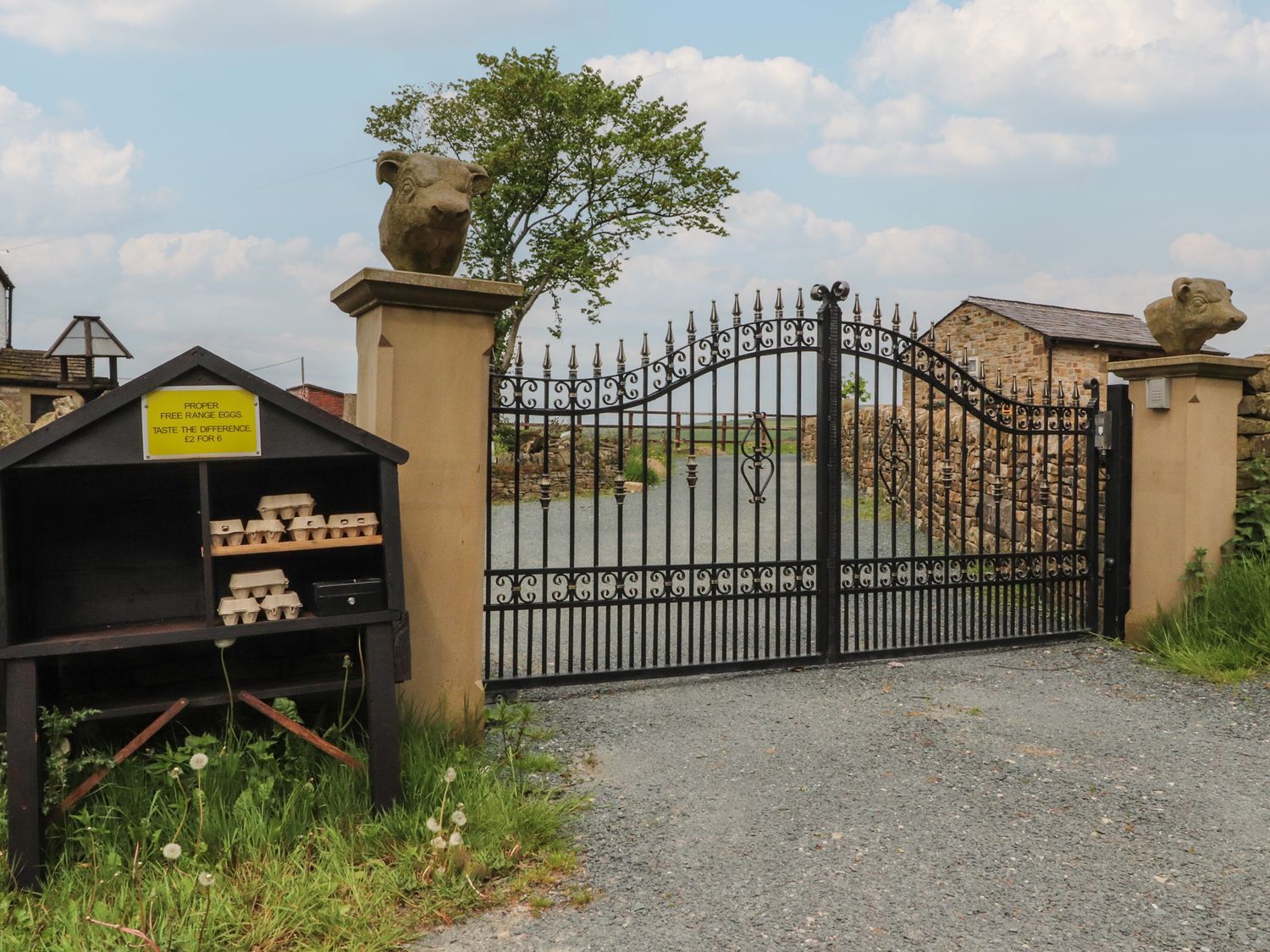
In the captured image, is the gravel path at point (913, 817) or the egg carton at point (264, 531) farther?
the egg carton at point (264, 531)

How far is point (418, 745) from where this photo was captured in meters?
3.56

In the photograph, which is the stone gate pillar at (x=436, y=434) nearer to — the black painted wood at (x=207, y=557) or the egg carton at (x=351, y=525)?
the egg carton at (x=351, y=525)

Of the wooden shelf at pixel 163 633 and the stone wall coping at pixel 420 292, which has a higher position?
the stone wall coping at pixel 420 292

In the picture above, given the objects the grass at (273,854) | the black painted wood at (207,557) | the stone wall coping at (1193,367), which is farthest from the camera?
the stone wall coping at (1193,367)

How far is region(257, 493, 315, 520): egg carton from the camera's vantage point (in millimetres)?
3297

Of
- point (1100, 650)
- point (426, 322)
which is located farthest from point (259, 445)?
point (1100, 650)

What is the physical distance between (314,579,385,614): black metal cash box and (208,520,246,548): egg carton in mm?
315

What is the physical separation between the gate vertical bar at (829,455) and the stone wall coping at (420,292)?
231 centimetres

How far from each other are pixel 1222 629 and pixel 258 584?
594cm

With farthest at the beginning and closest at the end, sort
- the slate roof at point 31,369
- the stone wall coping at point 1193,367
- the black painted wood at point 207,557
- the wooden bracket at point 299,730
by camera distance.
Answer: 1. the slate roof at point 31,369
2. the stone wall coping at point 1193,367
3. the wooden bracket at point 299,730
4. the black painted wood at point 207,557

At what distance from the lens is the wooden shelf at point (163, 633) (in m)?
2.84

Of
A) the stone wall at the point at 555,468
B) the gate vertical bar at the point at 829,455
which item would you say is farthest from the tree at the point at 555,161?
the gate vertical bar at the point at 829,455

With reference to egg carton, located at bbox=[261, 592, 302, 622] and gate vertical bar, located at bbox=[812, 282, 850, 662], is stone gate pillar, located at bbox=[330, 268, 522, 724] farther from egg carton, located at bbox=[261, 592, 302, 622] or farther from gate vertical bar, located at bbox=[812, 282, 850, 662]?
gate vertical bar, located at bbox=[812, 282, 850, 662]

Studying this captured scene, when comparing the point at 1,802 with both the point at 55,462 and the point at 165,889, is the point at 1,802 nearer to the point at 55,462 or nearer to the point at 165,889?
the point at 165,889
